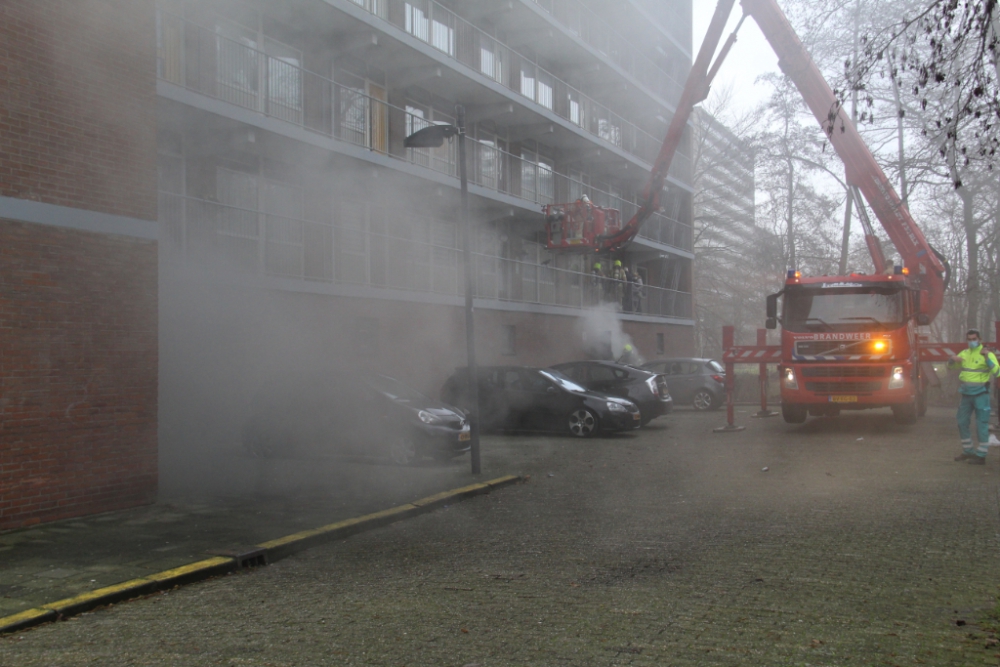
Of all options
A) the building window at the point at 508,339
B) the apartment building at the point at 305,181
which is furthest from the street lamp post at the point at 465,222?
the building window at the point at 508,339

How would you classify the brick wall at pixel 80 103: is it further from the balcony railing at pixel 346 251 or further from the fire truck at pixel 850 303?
the fire truck at pixel 850 303

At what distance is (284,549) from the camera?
5730mm

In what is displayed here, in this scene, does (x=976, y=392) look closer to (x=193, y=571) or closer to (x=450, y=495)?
(x=450, y=495)

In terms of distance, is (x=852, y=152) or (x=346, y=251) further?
(x=852, y=152)

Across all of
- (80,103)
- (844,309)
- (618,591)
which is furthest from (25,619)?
(844,309)

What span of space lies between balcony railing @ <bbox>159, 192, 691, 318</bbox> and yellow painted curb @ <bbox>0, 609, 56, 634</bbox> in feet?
20.9

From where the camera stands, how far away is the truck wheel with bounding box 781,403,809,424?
1350cm

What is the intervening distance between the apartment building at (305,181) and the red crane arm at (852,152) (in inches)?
152

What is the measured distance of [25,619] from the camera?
4168mm

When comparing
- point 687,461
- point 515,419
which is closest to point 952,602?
point 687,461

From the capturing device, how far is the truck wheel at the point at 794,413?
1350cm

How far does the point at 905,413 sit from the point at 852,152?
14.2 feet

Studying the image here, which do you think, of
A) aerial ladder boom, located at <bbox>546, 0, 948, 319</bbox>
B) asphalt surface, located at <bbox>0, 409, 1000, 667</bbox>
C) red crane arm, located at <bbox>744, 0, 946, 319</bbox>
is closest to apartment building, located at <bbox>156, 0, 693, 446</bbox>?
aerial ladder boom, located at <bbox>546, 0, 948, 319</bbox>

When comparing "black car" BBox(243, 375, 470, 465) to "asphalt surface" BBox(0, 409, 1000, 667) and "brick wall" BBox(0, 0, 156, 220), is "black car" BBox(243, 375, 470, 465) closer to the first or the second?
"asphalt surface" BBox(0, 409, 1000, 667)
